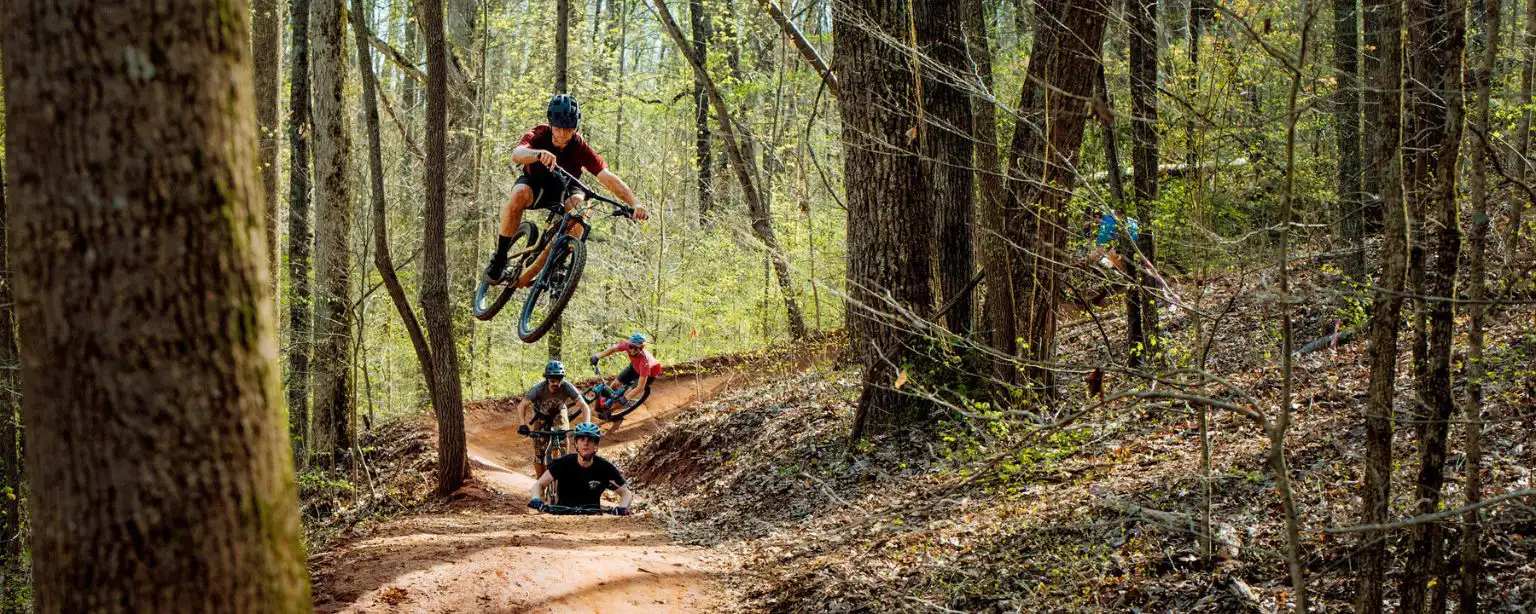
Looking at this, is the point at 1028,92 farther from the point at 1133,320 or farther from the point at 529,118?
the point at 529,118

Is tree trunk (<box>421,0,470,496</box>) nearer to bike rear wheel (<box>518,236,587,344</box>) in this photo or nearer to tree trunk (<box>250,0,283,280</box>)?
bike rear wheel (<box>518,236,587,344</box>)

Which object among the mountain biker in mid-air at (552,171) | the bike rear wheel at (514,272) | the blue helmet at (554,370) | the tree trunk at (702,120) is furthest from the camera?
the tree trunk at (702,120)

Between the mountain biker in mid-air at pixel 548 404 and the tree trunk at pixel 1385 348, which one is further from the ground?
the tree trunk at pixel 1385 348

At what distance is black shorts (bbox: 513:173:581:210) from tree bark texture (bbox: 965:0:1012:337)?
12.4 feet

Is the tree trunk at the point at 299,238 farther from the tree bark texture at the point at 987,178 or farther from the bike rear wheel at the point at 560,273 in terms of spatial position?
the tree bark texture at the point at 987,178

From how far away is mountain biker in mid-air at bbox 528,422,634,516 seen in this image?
10.4 metres

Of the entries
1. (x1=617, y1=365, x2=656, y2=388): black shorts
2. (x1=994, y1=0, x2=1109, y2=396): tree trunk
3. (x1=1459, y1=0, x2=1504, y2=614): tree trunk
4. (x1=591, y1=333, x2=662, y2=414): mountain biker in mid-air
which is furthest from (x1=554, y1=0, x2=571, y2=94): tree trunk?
(x1=1459, y1=0, x2=1504, y2=614): tree trunk

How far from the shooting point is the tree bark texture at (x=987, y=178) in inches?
351

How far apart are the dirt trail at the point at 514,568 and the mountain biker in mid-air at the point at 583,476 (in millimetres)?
327

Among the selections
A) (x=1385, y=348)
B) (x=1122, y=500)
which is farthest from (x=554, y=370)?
(x=1385, y=348)

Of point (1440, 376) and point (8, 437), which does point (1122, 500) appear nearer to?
point (1440, 376)

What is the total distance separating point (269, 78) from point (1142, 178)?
11.9 metres

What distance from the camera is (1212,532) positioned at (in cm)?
620

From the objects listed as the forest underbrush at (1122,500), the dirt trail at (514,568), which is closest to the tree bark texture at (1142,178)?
the forest underbrush at (1122,500)
